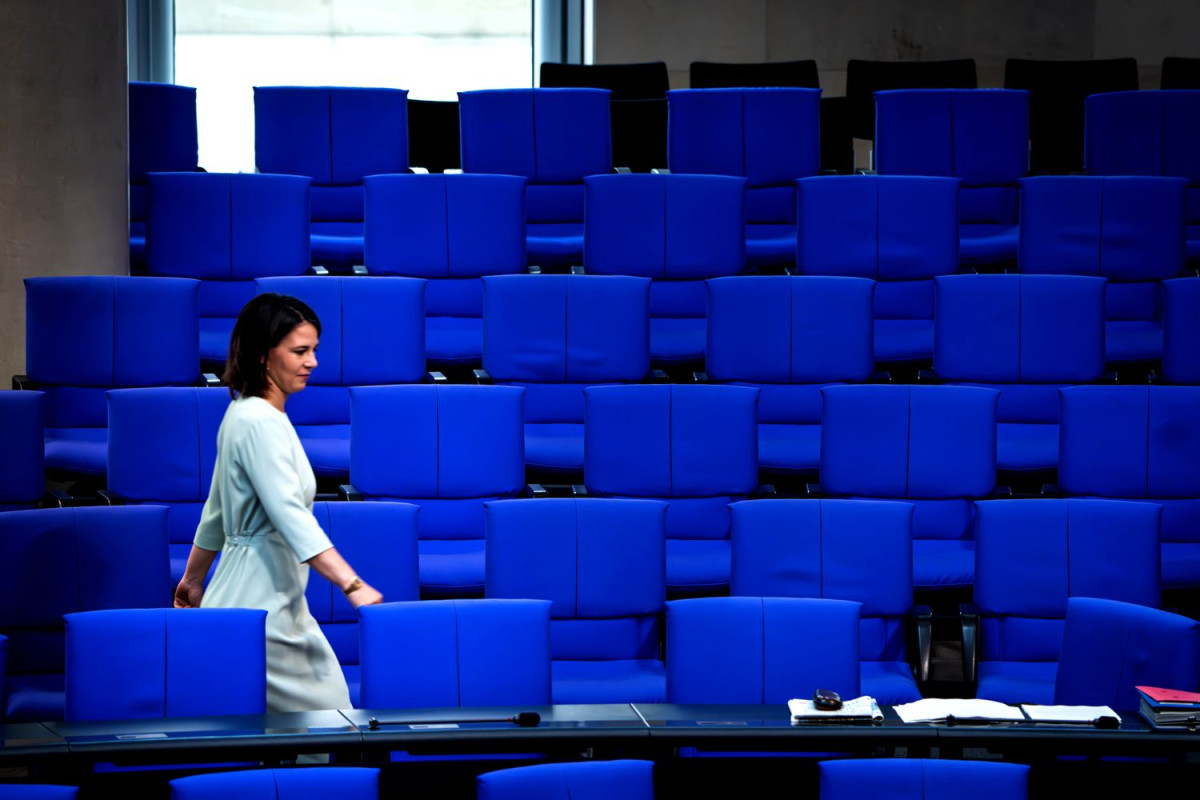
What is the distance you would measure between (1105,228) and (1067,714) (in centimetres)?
175

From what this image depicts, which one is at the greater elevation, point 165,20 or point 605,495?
point 165,20

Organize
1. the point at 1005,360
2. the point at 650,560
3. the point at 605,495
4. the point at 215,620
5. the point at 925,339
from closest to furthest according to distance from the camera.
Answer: the point at 215,620, the point at 650,560, the point at 605,495, the point at 1005,360, the point at 925,339

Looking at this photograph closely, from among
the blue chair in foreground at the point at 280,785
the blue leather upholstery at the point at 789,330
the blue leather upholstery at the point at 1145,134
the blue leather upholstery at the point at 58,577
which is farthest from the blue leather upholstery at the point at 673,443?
the blue leather upholstery at the point at 1145,134

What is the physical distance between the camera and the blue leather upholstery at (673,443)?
2.59 metres

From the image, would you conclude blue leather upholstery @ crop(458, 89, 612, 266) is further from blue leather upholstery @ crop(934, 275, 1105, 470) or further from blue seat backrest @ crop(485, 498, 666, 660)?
blue seat backrest @ crop(485, 498, 666, 660)

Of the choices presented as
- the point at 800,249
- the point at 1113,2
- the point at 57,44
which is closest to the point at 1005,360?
the point at 800,249

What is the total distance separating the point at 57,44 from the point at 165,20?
1.80m

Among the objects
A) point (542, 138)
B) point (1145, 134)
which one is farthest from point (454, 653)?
point (1145, 134)

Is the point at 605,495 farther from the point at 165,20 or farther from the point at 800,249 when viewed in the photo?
the point at 165,20

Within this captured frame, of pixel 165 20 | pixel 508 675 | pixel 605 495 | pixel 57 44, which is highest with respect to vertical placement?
pixel 165 20

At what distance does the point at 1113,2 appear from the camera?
464 centimetres

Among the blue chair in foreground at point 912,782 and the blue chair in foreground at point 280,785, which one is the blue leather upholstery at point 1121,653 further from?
the blue chair in foreground at point 280,785

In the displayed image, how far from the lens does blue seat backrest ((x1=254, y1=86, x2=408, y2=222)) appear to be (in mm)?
3498

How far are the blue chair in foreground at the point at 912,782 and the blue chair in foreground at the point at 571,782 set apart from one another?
18cm
